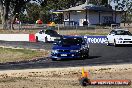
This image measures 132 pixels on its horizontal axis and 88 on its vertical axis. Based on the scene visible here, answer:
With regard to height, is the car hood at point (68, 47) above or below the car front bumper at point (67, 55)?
above

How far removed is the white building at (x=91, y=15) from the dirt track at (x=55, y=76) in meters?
59.7

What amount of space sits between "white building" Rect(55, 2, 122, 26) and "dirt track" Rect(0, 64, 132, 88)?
2351 inches

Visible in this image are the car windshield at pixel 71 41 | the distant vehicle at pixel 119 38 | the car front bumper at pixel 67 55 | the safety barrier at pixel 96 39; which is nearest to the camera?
the car front bumper at pixel 67 55

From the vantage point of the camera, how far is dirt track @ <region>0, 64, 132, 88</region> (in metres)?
15.9

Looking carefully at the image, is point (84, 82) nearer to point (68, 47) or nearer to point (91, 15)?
point (68, 47)

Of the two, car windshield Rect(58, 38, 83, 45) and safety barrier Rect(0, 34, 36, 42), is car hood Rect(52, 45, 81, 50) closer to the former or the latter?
car windshield Rect(58, 38, 83, 45)

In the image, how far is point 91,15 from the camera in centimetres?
8444

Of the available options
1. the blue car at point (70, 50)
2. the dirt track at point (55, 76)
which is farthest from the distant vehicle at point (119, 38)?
the dirt track at point (55, 76)

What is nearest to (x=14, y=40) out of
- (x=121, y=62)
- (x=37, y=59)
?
(x=37, y=59)

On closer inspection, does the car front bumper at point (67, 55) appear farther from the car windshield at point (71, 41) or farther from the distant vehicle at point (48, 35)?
the distant vehicle at point (48, 35)

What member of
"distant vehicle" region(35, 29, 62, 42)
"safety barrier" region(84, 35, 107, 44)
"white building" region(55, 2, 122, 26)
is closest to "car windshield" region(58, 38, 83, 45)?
"safety barrier" region(84, 35, 107, 44)

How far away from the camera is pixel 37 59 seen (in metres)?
28.8

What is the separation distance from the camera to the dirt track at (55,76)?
625 inches

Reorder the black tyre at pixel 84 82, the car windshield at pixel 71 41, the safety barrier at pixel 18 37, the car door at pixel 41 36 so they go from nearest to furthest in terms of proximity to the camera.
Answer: the black tyre at pixel 84 82 → the car windshield at pixel 71 41 → the car door at pixel 41 36 → the safety barrier at pixel 18 37
